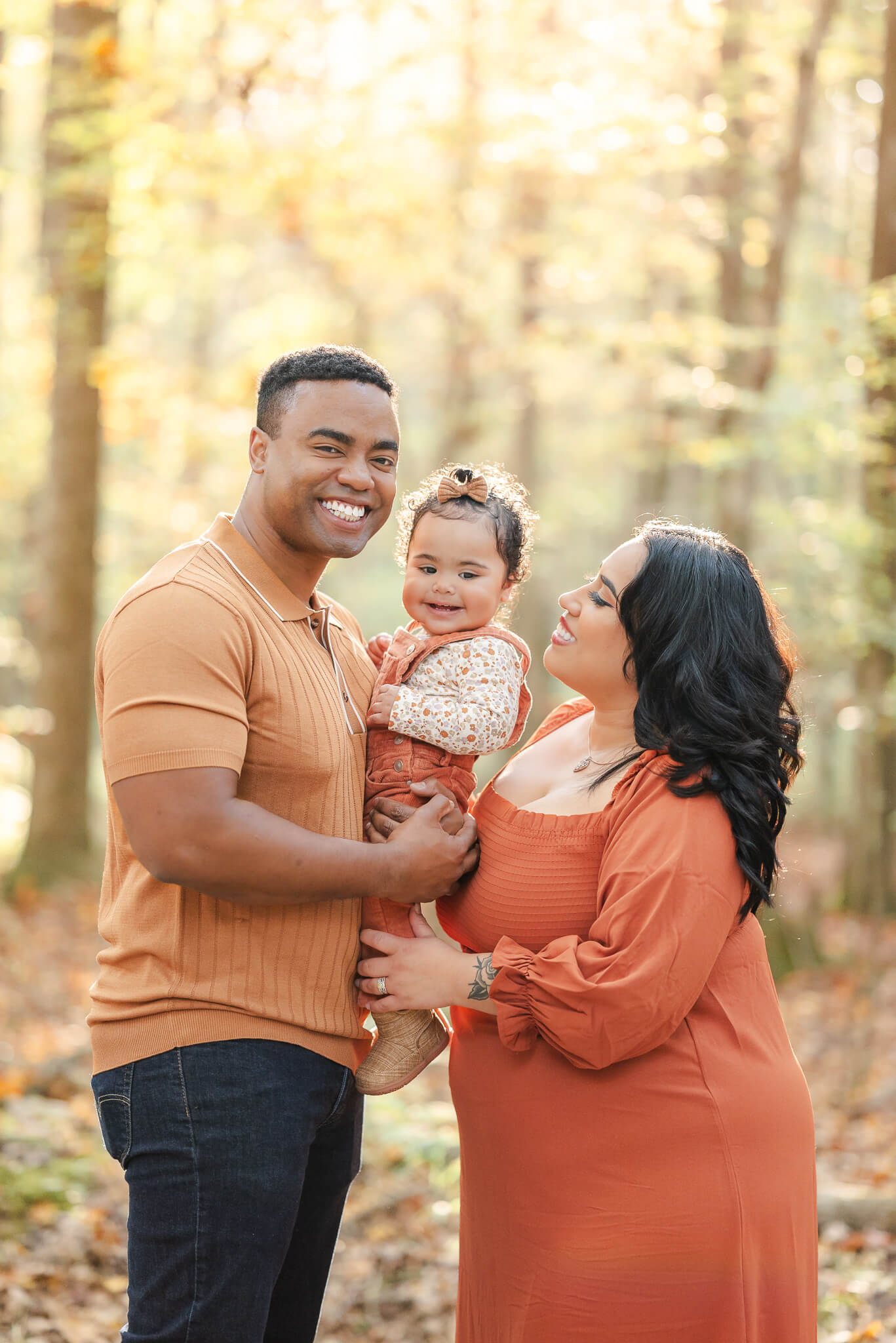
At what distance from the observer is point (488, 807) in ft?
9.39

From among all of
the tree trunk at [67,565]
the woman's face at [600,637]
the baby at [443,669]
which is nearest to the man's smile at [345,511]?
the baby at [443,669]

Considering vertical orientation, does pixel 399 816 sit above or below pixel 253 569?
below

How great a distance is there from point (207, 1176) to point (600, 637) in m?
1.46

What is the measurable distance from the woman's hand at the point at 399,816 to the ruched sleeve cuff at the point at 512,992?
322 mm

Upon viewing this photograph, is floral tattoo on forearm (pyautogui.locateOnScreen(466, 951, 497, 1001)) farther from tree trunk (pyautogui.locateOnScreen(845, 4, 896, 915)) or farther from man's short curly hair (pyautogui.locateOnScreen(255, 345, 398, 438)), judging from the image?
tree trunk (pyautogui.locateOnScreen(845, 4, 896, 915))

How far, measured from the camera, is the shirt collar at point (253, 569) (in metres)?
2.65

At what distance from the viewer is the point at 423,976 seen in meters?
2.64

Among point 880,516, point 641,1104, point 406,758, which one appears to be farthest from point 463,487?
point 880,516

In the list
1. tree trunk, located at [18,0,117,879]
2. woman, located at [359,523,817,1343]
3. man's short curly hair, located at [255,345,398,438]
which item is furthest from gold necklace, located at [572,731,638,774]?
tree trunk, located at [18,0,117,879]

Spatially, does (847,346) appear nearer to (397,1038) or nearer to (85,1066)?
(397,1038)

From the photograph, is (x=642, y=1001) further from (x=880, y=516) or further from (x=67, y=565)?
(x=67, y=565)

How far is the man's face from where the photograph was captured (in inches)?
106

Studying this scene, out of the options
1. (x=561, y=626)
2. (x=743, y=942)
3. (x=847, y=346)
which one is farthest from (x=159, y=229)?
(x=743, y=942)

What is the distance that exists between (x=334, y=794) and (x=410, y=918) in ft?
1.25
